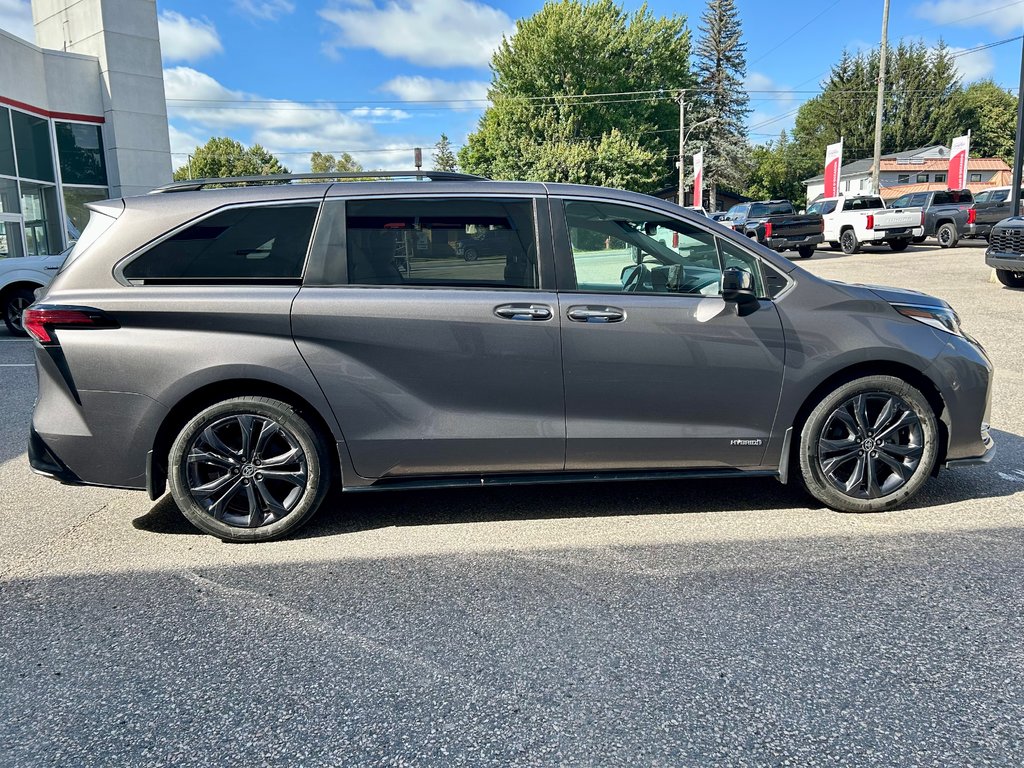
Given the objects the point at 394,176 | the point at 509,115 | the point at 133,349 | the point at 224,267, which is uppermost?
the point at 509,115

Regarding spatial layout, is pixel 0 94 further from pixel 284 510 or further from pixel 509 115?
pixel 509 115

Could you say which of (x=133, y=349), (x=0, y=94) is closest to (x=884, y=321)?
(x=133, y=349)

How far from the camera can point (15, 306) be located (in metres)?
11.7

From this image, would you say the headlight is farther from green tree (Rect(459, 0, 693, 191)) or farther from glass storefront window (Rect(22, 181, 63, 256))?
green tree (Rect(459, 0, 693, 191))

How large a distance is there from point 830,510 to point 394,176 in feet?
10.0

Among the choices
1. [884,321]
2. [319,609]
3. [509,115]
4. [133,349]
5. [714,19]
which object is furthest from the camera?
[714,19]

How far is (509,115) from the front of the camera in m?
57.0

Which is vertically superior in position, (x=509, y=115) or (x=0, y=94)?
(x=509, y=115)

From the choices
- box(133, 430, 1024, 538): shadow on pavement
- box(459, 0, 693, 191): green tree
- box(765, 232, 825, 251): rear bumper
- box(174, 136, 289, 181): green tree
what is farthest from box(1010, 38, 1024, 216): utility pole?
box(174, 136, 289, 181): green tree

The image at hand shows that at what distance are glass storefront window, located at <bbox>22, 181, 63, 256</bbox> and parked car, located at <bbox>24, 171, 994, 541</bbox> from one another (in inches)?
852

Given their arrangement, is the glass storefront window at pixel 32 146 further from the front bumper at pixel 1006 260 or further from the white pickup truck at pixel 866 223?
the white pickup truck at pixel 866 223

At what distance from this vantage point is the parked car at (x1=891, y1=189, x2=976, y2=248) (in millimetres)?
25516

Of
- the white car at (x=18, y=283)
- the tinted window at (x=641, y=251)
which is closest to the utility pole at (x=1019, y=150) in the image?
the tinted window at (x=641, y=251)

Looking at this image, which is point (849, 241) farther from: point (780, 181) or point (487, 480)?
point (780, 181)
